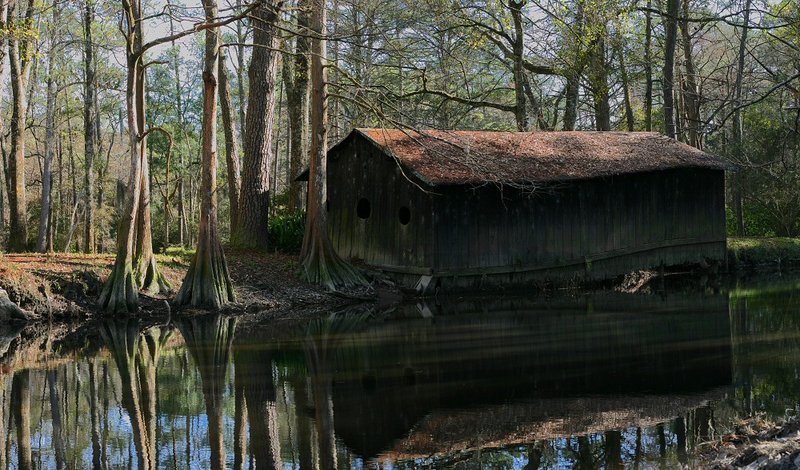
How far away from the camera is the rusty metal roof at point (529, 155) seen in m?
20.2

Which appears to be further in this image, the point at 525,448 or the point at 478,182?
the point at 478,182

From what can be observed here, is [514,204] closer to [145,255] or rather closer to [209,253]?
[209,253]

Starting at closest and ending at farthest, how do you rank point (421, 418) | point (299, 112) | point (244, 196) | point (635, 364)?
point (421, 418), point (635, 364), point (244, 196), point (299, 112)

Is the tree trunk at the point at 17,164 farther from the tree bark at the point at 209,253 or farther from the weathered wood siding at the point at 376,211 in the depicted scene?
the weathered wood siding at the point at 376,211

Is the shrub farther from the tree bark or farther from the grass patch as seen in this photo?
the grass patch

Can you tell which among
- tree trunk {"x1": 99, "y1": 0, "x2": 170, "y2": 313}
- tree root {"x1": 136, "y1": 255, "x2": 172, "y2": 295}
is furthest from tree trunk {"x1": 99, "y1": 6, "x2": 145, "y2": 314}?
tree root {"x1": 136, "y1": 255, "x2": 172, "y2": 295}

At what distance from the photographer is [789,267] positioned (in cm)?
2800

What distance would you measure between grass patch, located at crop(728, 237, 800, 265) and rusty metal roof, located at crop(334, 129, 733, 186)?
12.6 ft

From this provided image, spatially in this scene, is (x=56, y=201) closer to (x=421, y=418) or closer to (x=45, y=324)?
(x=45, y=324)

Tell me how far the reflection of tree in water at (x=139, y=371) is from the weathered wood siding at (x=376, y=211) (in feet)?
23.5

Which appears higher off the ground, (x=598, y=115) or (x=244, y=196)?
(x=598, y=115)

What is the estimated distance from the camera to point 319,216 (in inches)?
790

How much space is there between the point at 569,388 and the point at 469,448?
2632mm

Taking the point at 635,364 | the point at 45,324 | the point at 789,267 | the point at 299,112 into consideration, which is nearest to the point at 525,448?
the point at 635,364
